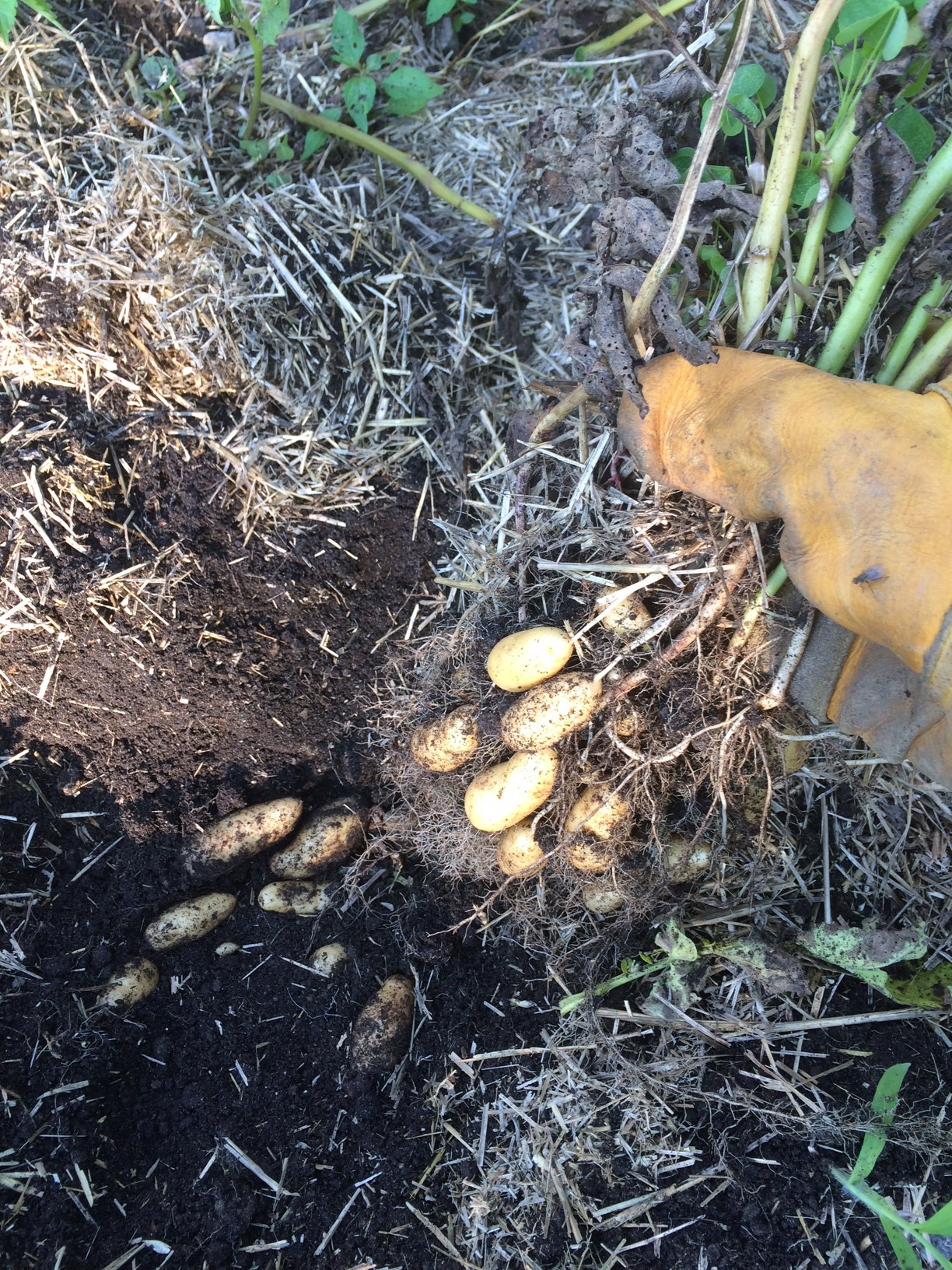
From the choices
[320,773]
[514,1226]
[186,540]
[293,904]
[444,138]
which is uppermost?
[444,138]

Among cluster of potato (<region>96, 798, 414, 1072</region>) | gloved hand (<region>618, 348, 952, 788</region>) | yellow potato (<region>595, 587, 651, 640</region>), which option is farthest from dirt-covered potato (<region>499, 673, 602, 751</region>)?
cluster of potato (<region>96, 798, 414, 1072</region>)

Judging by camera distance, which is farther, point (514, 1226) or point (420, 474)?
point (420, 474)

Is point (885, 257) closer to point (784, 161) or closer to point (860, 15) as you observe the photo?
point (784, 161)

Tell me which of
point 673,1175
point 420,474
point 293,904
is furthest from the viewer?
point 420,474

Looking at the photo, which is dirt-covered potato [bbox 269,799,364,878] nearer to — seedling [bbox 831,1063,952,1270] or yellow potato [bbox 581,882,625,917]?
yellow potato [bbox 581,882,625,917]

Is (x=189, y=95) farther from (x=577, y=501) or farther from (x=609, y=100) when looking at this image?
(x=577, y=501)

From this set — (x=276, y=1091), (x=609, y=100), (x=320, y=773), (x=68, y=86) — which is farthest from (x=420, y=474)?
(x=276, y=1091)

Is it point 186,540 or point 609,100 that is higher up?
point 609,100
